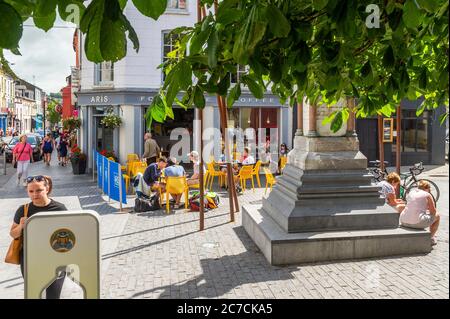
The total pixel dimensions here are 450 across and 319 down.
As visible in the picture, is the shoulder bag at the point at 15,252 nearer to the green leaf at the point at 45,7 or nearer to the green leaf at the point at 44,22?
the green leaf at the point at 44,22

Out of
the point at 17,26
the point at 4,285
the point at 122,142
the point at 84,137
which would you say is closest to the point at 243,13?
the point at 17,26

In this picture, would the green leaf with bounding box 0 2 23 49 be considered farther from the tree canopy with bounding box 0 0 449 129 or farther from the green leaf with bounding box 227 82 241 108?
the green leaf with bounding box 227 82 241 108

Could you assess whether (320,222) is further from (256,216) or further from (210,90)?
(210,90)

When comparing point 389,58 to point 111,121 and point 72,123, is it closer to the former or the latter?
point 111,121

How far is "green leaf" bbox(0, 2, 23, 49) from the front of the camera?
1.53m

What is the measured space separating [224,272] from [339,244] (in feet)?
5.87

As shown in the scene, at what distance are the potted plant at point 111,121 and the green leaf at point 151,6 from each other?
1867cm

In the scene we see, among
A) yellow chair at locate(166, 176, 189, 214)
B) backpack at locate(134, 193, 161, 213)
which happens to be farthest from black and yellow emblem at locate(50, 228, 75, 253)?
backpack at locate(134, 193, 161, 213)

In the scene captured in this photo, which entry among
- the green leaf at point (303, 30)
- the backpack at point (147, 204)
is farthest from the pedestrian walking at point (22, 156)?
the green leaf at point (303, 30)

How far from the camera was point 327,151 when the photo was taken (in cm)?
808

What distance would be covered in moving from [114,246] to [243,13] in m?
6.50

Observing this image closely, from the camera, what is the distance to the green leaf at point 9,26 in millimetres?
1526
